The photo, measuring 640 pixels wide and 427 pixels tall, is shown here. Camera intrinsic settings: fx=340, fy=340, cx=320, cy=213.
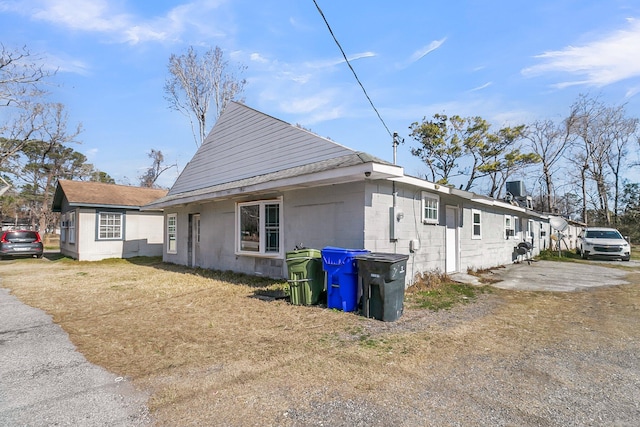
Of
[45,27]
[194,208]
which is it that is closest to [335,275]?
[194,208]

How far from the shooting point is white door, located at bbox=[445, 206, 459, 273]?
10.3m

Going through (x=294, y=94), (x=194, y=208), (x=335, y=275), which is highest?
(x=294, y=94)

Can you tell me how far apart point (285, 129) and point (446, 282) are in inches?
251

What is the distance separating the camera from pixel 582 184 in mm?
32344

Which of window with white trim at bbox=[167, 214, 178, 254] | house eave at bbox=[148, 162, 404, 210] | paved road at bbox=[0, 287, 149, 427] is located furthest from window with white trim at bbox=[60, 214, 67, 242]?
paved road at bbox=[0, 287, 149, 427]

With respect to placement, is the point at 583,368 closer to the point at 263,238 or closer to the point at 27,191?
the point at 263,238

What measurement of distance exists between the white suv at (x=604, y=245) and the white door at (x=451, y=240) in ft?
35.9

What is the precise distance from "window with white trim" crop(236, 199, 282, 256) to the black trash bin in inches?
153

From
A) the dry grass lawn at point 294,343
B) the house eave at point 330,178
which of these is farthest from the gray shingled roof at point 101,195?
the house eave at point 330,178

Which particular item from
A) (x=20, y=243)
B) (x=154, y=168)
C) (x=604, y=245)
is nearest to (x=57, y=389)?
(x=20, y=243)

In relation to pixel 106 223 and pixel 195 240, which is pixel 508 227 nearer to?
pixel 195 240

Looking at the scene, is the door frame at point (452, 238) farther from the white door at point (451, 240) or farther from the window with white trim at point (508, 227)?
the window with white trim at point (508, 227)

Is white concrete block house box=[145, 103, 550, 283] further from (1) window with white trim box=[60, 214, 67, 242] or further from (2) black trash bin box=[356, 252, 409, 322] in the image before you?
(1) window with white trim box=[60, 214, 67, 242]

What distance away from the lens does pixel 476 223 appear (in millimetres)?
12094
